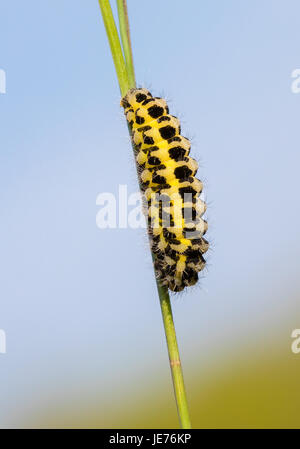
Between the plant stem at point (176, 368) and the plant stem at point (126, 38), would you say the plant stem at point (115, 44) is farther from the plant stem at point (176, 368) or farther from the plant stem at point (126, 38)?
Answer: the plant stem at point (176, 368)

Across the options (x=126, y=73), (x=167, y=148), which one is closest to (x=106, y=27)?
(x=126, y=73)

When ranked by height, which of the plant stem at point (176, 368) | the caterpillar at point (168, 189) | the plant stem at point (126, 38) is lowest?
the plant stem at point (176, 368)

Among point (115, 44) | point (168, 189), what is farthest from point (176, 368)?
point (115, 44)

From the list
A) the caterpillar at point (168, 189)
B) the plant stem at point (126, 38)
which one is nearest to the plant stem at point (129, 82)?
the plant stem at point (126, 38)

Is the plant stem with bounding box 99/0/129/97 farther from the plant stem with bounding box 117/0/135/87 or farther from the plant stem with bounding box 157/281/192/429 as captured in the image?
the plant stem with bounding box 157/281/192/429

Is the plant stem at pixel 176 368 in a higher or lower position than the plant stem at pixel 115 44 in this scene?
lower

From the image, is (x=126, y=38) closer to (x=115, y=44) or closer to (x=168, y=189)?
(x=115, y=44)

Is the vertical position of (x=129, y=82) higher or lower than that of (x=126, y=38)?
lower
